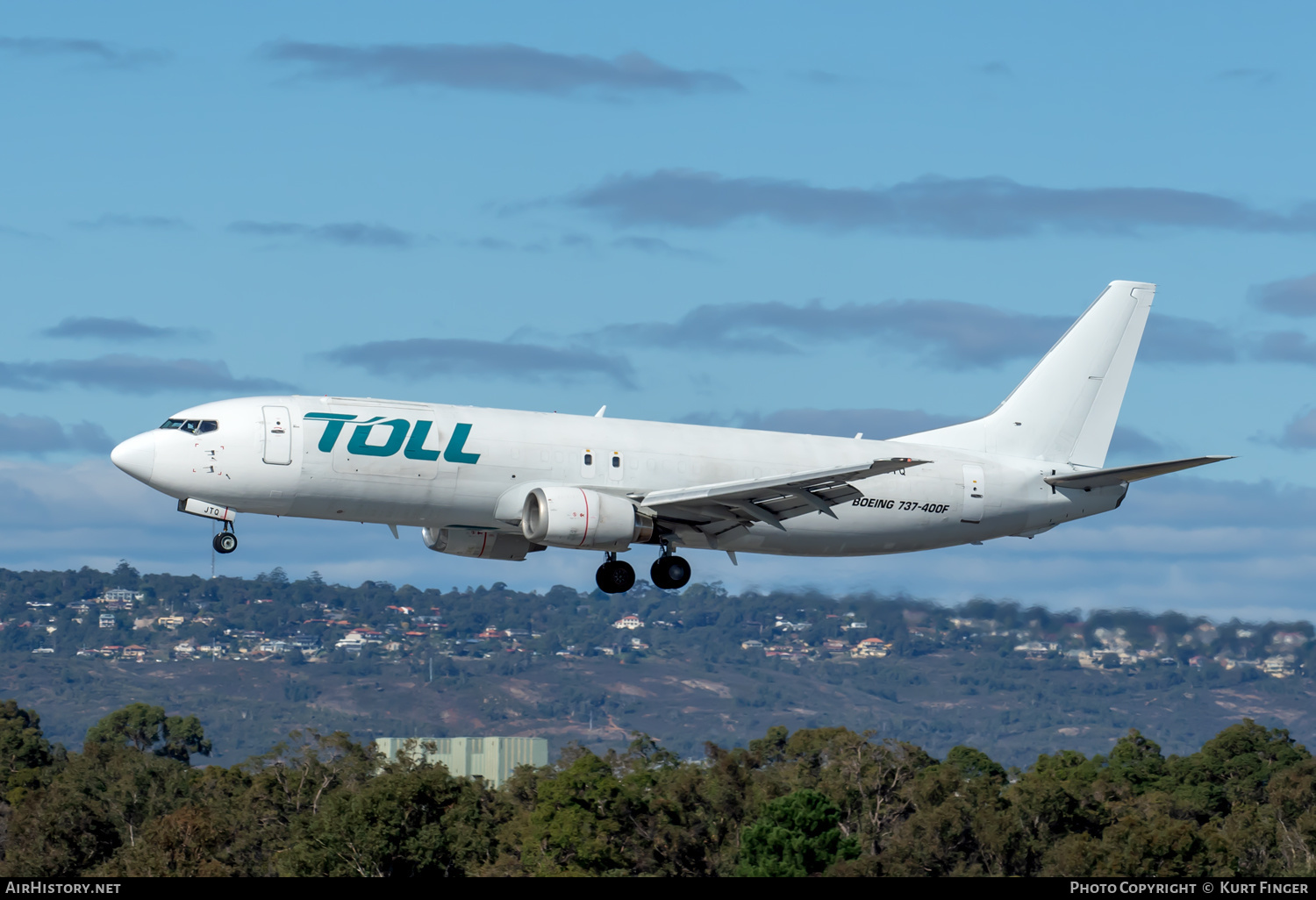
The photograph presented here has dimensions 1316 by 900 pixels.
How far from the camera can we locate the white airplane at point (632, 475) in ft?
161

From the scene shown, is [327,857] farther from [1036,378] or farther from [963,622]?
[1036,378]

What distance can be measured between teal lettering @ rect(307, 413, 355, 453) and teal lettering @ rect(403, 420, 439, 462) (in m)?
1.84

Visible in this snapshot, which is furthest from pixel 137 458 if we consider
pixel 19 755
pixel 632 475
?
pixel 19 755

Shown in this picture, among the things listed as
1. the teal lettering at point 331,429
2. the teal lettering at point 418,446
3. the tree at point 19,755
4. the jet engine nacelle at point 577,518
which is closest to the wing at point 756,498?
the jet engine nacelle at point 577,518

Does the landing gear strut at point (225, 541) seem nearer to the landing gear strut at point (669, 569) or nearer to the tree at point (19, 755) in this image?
the landing gear strut at point (669, 569)

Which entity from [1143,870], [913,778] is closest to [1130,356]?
[1143,870]

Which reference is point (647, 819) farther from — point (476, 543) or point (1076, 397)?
point (476, 543)

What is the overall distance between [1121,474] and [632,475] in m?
16.7

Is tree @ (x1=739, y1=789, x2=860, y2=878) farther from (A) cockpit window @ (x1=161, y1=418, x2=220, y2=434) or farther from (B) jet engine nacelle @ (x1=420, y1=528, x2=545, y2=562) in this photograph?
(A) cockpit window @ (x1=161, y1=418, x2=220, y2=434)

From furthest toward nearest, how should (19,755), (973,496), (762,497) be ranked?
(19,755) < (973,496) < (762,497)

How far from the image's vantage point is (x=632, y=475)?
173ft

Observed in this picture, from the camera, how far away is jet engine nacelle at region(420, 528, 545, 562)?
2137 inches

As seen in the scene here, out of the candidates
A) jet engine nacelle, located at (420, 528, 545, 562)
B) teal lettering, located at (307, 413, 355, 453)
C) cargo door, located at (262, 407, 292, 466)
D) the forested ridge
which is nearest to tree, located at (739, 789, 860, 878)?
the forested ridge

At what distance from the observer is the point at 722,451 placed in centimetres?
5441
